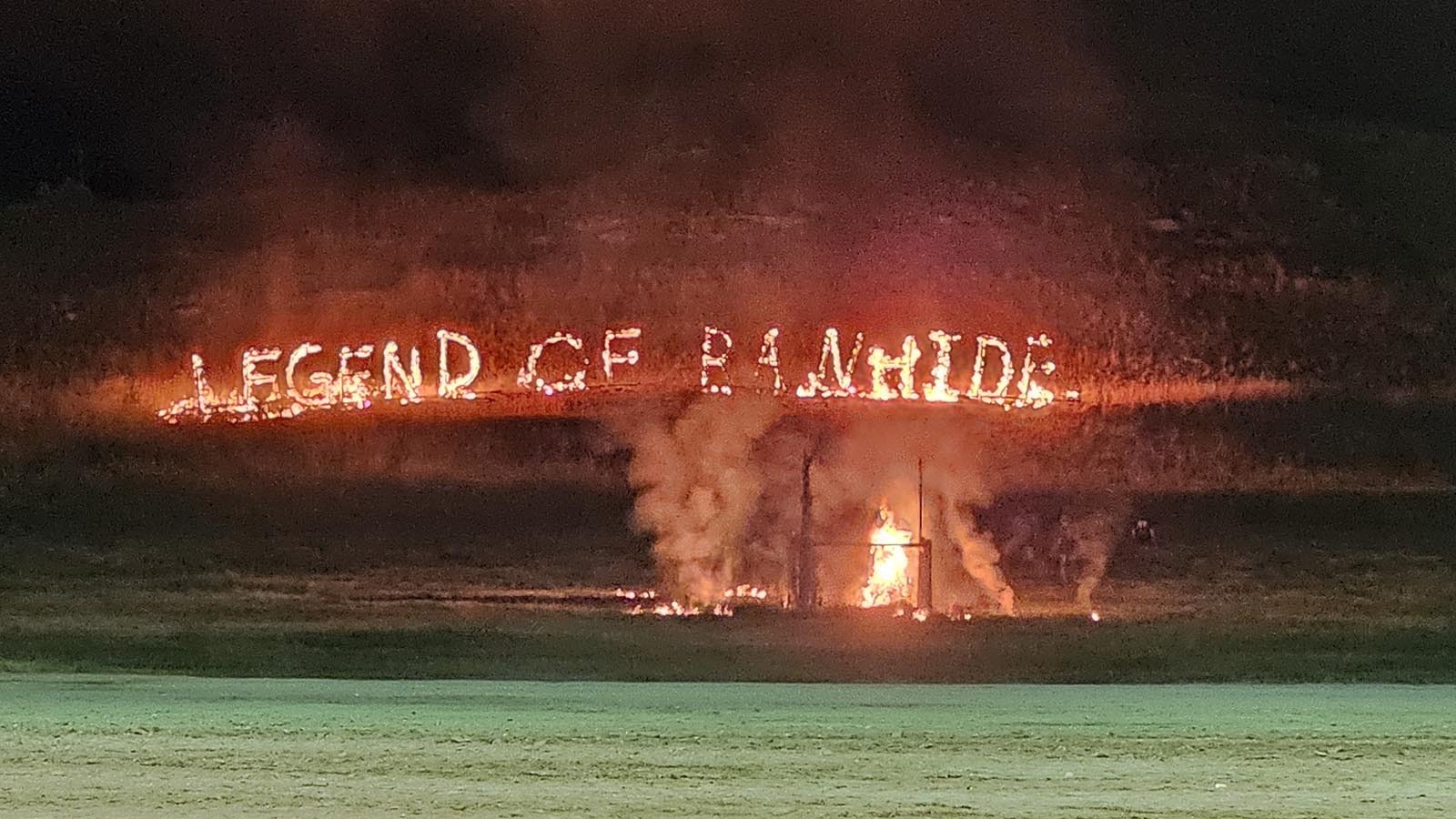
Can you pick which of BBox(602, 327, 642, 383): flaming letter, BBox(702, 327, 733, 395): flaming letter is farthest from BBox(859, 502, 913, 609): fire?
BBox(602, 327, 642, 383): flaming letter

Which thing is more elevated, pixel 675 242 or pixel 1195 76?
pixel 1195 76

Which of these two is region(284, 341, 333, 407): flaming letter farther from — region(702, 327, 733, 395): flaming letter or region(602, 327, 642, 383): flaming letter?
region(702, 327, 733, 395): flaming letter

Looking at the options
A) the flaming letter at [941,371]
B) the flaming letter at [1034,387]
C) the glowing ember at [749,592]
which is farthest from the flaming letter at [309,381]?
the flaming letter at [1034,387]

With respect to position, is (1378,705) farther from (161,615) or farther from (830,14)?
(161,615)

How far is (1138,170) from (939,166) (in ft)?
3.57

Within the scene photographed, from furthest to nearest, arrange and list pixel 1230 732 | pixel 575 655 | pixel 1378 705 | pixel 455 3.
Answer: pixel 455 3 → pixel 575 655 → pixel 1378 705 → pixel 1230 732

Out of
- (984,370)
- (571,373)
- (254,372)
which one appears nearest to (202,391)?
(254,372)

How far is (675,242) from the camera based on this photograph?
995 centimetres

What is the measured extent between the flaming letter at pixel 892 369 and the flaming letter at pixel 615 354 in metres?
1.27

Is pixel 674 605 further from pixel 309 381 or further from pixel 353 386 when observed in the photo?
pixel 309 381

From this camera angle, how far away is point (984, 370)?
32.6 feet

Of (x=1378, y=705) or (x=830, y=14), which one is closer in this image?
(x=1378, y=705)

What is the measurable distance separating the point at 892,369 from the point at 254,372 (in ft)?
11.4

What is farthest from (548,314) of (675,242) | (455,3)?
(455,3)
